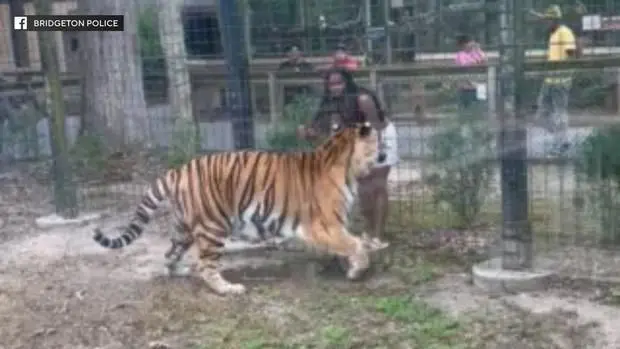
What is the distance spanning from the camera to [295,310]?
5.95 meters

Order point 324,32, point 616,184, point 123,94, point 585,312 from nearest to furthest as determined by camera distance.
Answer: point 585,312, point 616,184, point 324,32, point 123,94

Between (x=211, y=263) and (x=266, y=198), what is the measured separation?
1.70 feet

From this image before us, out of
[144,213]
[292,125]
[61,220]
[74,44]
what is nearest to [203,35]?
[292,125]

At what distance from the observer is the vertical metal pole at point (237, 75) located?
287 inches

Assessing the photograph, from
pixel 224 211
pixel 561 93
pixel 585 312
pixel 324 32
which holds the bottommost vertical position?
pixel 585 312

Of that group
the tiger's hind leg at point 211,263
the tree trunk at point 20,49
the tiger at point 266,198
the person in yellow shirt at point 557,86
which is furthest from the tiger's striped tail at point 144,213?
the tree trunk at point 20,49

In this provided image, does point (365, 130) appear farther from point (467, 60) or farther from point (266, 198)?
point (467, 60)

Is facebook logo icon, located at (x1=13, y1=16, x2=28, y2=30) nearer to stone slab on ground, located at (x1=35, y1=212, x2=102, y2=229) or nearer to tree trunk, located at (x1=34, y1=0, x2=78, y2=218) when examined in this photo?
tree trunk, located at (x1=34, y1=0, x2=78, y2=218)

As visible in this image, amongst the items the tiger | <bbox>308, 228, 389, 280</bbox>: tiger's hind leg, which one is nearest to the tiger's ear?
the tiger

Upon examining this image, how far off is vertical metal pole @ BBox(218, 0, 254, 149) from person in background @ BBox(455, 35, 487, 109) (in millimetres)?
1421

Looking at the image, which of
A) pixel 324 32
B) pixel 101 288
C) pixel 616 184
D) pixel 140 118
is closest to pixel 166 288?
pixel 101 288

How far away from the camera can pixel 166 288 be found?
6.46m

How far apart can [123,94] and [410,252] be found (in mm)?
Result: 4822

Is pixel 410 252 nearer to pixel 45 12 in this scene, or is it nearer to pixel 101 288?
pixel 101 288
